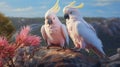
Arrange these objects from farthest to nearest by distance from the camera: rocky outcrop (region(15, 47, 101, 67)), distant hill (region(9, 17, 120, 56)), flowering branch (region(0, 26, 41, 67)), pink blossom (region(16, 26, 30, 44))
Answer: distant hill (region(9, 17, 120, 56)), pink blossom (region(16, 26, 30, 44)), flowering branch (region(0, 26, 41, 67)), rocky outcrop (region(15, 47, 101, 67))

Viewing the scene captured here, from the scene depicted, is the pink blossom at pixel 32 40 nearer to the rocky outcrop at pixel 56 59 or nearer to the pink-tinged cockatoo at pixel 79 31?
the rocky outcrop at pixel 56 59

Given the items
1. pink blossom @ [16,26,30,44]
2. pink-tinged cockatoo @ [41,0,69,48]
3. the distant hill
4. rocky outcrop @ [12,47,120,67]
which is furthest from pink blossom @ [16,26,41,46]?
the distant hill

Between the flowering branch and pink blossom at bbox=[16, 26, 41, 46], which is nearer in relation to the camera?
the flowering branch

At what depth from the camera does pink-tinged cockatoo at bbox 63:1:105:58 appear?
6977 millimetres

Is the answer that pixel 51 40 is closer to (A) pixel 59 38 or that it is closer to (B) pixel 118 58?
(A) pixel 59 38

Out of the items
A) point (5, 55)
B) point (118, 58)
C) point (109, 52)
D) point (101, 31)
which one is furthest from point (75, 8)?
point (101, 31)

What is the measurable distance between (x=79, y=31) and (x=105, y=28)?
8303mm

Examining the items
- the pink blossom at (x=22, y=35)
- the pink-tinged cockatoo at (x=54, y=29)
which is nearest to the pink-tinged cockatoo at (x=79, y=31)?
the pink-tinged cockatoo at (x=54, y=29)

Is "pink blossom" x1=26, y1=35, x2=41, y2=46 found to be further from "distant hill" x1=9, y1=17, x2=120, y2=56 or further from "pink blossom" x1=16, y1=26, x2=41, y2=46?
"distant hill" x1=9, y1=17, x2=120, y2=56

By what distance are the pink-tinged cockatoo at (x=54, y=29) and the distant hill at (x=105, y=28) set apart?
5024mm

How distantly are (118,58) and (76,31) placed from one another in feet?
2.86

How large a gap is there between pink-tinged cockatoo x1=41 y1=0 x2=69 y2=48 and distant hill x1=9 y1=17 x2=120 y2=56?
16.5 feet

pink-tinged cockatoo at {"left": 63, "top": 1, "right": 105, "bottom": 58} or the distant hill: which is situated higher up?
pink-tinged cockatoo at {"left": 63, "top": 1, "right": 105, "bottom": 58}

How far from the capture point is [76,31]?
7.00m
